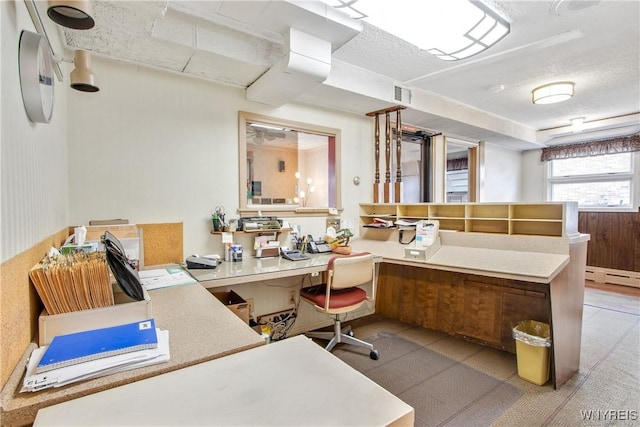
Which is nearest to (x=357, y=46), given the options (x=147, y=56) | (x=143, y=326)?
(x=147, y=56)

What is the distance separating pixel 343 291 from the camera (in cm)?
270

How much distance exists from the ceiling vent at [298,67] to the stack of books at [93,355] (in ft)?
5.98

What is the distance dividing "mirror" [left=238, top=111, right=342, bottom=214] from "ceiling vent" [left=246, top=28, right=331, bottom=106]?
44 cm

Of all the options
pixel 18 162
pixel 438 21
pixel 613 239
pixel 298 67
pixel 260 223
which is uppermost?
pixel 438 21

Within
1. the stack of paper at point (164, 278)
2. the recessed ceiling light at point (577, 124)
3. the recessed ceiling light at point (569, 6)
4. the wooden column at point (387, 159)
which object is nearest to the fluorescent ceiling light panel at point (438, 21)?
the recessed ceiling light at point (569, 6)

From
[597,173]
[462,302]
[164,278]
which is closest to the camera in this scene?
[164,278]

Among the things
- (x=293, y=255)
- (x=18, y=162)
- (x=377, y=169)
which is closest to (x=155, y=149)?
(x=293, y=255)

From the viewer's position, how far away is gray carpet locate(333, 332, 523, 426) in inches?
75.3

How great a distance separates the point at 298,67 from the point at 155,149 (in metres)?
1.25

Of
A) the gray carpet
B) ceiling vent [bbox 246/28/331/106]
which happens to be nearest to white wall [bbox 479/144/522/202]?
the gray carpet

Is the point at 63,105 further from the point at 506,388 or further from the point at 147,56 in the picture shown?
the point at 506,388

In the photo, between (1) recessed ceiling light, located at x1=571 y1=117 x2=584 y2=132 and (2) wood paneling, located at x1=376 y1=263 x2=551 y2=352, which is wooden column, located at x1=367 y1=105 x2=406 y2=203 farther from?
(1) recessed ceiling light, located at x1=571 y1=117 x2=584 y2=132

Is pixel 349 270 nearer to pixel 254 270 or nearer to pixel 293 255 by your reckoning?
pixel 293 255

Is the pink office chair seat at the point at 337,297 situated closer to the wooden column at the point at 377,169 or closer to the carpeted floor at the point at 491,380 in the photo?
the carpeted floor at the point at 491,380
